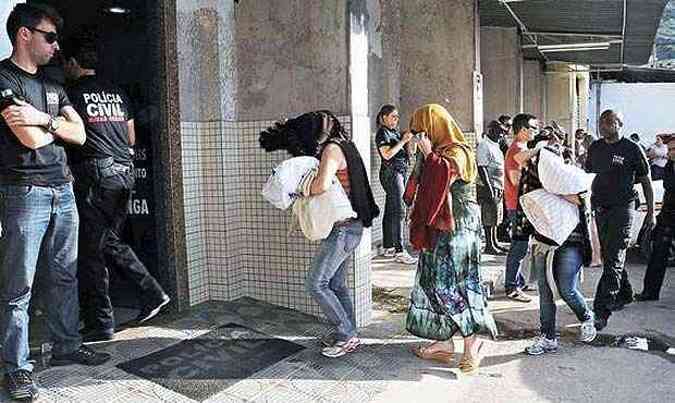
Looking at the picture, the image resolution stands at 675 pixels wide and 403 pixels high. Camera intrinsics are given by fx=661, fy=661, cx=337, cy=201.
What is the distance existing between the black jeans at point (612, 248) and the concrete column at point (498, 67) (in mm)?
8741

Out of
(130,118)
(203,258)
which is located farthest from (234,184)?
(130,118)

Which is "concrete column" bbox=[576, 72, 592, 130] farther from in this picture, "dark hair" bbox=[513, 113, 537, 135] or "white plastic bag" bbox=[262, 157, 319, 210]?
"white plastic bag" bbox=[262, 157, 319, 210]

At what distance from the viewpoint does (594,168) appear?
5707 mm

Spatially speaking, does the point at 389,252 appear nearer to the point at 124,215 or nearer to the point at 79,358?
the point at 124,215

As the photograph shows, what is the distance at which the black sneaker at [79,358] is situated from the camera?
13.0 feet

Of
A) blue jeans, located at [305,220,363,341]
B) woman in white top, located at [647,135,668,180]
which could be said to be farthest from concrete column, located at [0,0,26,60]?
woman in white top, located at [647,135,668,180]

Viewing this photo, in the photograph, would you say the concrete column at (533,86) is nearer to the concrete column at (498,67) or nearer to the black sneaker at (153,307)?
the concrete column at (498,67)

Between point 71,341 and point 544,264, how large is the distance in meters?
3.17

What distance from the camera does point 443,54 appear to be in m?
9.27

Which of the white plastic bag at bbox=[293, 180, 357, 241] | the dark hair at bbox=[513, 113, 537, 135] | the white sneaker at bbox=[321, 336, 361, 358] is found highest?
the dark hair at bbox=[513, 113, 537, 135]

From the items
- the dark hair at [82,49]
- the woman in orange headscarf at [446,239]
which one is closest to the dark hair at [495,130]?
the woman in orange headscarf at [446,239]

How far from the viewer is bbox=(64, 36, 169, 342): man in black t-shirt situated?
426 centimetres

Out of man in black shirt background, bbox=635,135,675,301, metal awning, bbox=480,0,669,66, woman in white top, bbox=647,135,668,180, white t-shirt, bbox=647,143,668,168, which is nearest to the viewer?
man in black shirt background, bbox=635,135,675,301

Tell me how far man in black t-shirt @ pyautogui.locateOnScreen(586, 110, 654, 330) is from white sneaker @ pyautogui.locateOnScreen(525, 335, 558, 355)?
3.05 ft
